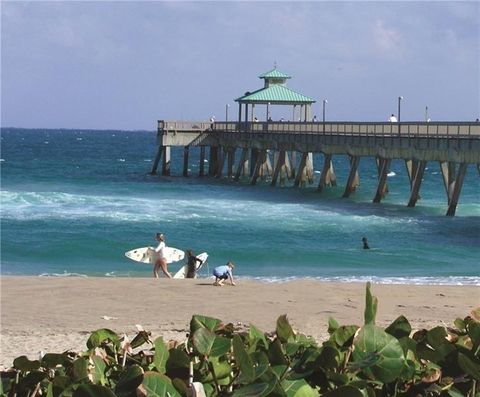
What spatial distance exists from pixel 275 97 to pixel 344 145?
14.2m

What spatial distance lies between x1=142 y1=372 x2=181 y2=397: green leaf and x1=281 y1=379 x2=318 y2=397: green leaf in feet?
1.17

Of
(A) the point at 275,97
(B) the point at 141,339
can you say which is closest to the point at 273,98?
(A) the point at 275,97

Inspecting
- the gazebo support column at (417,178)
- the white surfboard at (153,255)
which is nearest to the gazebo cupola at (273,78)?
the gazebo support column at (417,178)

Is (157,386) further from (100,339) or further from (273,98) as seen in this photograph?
(273,98)

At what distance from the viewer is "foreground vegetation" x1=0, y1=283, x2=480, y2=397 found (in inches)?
147

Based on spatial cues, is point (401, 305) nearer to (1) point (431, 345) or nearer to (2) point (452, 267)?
(2) point (452, 267)

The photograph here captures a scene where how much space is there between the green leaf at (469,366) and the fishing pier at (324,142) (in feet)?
105

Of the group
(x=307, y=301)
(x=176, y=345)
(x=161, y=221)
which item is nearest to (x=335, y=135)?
(x=161, y=221)

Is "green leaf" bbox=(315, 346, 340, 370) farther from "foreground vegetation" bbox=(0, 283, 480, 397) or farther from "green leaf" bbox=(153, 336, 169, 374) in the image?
"green leaf" bbox=(153, 336, 169, 374)

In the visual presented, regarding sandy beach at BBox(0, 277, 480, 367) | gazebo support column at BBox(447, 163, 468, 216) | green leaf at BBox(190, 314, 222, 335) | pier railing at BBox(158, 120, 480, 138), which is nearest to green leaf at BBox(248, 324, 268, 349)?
green leaf at BBox(190, 314, 222, 335)

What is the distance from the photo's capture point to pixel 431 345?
171 inches

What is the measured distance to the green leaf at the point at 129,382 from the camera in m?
3.77

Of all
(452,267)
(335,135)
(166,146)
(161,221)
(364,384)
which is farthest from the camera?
(166,146)

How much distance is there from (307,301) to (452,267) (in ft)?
33.4
